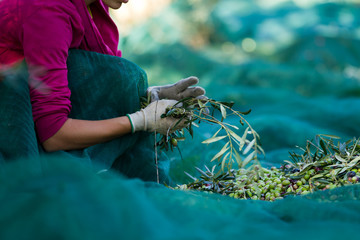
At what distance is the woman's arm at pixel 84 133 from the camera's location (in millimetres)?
1403

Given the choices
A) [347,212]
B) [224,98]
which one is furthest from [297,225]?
[224,98]

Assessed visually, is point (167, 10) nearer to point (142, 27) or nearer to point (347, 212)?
point (142, 27)

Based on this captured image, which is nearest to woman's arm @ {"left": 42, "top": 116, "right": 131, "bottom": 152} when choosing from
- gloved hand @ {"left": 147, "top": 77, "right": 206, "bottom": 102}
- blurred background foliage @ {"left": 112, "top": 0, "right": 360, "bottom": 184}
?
gloved hand @ {"left": 147, "top": 77, "right": 206, "bottom": 102}

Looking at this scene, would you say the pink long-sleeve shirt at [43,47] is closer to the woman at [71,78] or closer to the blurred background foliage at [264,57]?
the woman at [71,78]

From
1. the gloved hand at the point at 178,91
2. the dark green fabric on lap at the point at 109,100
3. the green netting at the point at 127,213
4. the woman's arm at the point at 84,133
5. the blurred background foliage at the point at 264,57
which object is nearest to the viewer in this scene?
the green netting at the point at 127,213

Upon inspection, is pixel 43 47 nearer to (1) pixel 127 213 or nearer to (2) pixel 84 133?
(2) pixel 84 133

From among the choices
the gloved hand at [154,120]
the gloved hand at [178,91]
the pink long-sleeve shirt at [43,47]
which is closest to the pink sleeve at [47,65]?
the pink long-sleeve shirt at [43,47]

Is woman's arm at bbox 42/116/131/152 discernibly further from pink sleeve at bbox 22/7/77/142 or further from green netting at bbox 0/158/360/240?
green netting at bbox 0/158/360/240

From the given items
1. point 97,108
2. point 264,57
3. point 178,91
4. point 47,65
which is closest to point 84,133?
point 97,108

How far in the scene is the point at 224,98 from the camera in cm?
366

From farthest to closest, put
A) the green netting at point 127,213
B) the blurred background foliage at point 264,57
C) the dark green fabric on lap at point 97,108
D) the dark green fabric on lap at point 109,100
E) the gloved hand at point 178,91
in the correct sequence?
1. the blurred background foliage at point 264,57
2. the gloved hand at point 178,91
3. the dark green fabric on lap at point 109,100
4. the dark green fabric on lap at point 97,108
5. the green netting at point 127,213

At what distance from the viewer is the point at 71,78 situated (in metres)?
1.50

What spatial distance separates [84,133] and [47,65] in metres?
0.27

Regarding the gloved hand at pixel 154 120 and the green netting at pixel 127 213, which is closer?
the green netting at pixel 127 213
